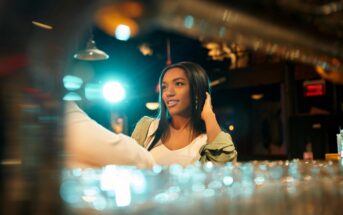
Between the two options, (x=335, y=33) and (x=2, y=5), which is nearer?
(x=2, y=5)

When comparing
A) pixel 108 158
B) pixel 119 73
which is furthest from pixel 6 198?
pixel 119 73

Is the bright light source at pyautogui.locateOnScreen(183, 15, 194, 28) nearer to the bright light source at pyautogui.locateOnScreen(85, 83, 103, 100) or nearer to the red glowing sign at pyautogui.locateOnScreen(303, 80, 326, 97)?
the bright light source at pyautogui.locateOnScreen(85, 83, 103, 100)

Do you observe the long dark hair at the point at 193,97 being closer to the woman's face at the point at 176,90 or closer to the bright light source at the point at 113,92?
the woman's face at the point at 176,90

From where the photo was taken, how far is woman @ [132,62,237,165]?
168 cm

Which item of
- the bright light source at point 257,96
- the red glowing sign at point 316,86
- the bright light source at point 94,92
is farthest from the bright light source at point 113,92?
the bright light source at point 257,96

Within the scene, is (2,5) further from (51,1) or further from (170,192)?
(170,192)

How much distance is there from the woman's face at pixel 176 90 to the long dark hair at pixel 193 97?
0.6 inches

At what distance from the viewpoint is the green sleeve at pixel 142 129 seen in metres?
1.70

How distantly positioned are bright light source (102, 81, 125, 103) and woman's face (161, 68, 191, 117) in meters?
0.26

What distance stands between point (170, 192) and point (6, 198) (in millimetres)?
159

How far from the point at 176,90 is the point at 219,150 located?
332mm

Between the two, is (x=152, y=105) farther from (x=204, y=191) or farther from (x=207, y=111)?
(x=204, y=191)

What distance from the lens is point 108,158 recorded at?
38.8 inches

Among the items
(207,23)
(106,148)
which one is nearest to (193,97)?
(106,148)
